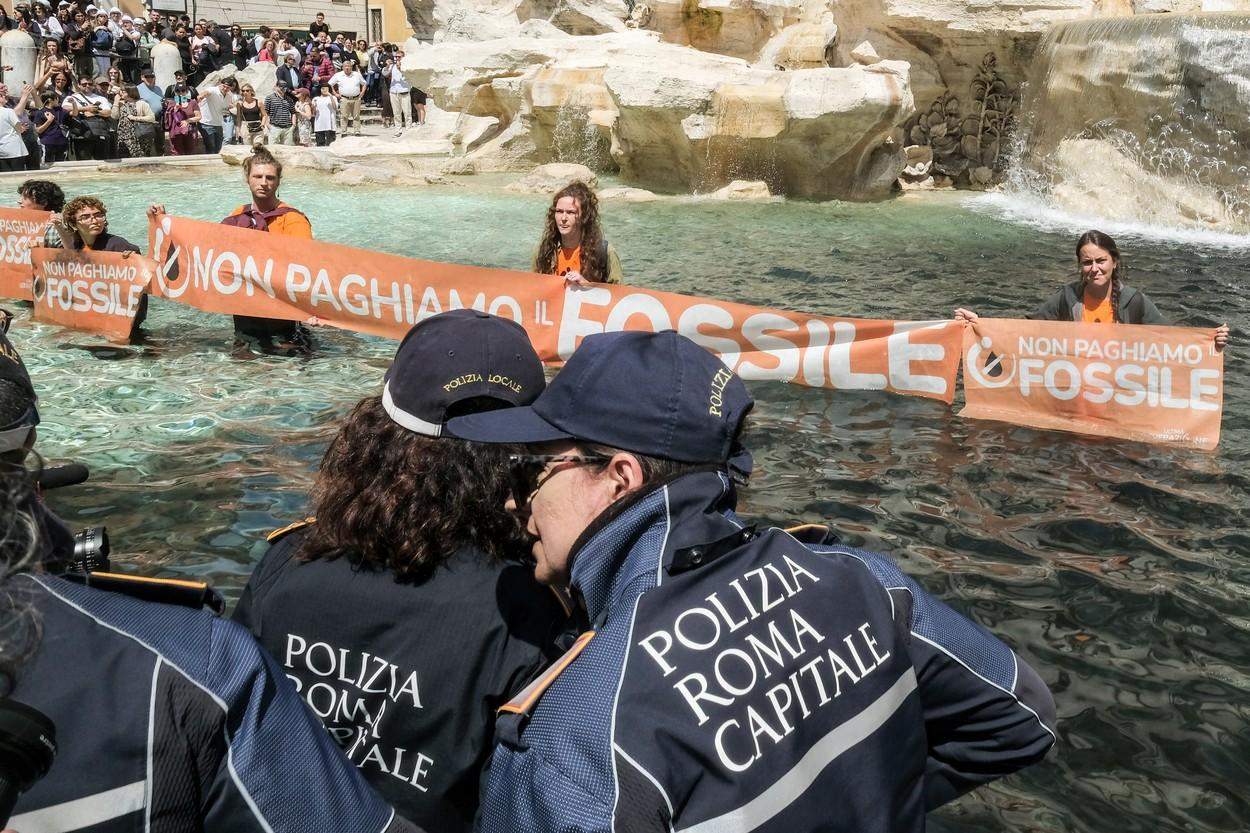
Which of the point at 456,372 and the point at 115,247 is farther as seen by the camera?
the point at 115,247

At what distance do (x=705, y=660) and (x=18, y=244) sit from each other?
880 cm

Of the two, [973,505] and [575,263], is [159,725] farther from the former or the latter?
[575,263]

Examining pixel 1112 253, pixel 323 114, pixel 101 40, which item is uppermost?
pixel 101 40

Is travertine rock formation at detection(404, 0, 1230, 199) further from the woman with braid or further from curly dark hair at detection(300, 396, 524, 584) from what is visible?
curly dark hair at detection(300, 396, 524, 584)

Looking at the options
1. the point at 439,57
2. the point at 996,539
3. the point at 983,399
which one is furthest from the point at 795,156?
the point at 996,539

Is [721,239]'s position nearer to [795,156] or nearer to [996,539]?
[795,156]

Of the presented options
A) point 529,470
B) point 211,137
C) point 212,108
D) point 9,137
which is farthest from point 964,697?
point 212,108

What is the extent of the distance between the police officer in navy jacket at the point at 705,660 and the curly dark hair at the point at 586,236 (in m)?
5.06

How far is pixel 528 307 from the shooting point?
23.1 feet

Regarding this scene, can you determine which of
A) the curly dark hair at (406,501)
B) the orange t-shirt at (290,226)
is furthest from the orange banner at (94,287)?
the curly dark hair at (406,501)

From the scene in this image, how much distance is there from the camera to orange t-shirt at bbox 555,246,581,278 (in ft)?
22.8

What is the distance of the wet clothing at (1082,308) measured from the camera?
6.23 meters

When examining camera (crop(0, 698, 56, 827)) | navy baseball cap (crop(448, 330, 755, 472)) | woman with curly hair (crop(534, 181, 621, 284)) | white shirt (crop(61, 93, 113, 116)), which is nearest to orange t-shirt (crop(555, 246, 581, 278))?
woman with curly hair (crop(534, 181, 621, 284))

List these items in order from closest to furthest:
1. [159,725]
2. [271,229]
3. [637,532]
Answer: [159,725] → [637,532] → [271,229]
